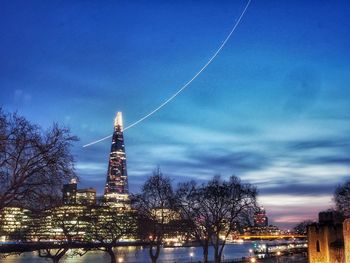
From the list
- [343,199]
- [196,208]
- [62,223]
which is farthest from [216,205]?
[343,199]

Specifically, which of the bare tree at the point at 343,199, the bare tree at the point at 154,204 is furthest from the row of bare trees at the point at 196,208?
the bare tree at the point at 343,199

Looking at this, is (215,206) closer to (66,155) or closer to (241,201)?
(241,201)

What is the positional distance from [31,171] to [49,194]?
1710 millimetres

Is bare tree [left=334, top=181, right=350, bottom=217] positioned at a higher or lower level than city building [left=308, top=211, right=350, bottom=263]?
higher

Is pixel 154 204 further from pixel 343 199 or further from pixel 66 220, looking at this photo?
pixel 343 199

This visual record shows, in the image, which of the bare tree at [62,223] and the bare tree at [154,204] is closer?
the bare tree at [62,223]

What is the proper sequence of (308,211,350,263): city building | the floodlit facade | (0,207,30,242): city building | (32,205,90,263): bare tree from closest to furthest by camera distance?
(0,207,30,242): city building
(308,211,350,263): city building
(32,205,90,263): bare tree
the floodlit facade

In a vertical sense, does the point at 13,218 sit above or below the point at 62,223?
above

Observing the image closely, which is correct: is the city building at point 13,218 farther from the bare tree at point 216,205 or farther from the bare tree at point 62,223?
the bare tree at point 216,205

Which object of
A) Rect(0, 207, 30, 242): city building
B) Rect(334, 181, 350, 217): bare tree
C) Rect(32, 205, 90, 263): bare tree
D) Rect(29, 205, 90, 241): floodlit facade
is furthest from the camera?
Rect(334, 181, 350, 217): bare tree

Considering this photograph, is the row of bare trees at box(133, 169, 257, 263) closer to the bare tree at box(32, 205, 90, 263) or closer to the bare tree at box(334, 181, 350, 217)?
the bare tree at box(32, 205, 90, 263)

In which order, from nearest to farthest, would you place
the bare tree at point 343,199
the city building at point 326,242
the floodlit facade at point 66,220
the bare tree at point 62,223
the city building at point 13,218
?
the city building at point 13,218
the city building at point 326,242
the bare tree at point 62,223
the floodlit facade at point 66,220
the bare tree at point 343,199

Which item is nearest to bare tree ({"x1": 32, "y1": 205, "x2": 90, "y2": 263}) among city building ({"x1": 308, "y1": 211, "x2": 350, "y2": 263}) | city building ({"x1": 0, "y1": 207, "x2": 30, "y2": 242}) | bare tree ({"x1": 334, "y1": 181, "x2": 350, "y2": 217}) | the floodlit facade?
the floodlit facade

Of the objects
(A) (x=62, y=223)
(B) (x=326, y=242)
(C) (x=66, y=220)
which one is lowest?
(B) (x=326, y=242)
